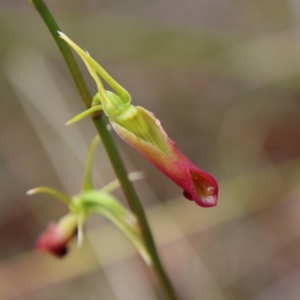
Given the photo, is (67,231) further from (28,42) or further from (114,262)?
(28,42)

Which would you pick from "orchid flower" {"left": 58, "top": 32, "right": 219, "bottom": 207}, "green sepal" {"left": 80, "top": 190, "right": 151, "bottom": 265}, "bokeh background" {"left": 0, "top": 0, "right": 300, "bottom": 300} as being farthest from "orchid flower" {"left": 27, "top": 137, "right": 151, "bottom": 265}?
"bokeh background" {"left": 0, "top": 0, "right": 300, "bottom": 300}

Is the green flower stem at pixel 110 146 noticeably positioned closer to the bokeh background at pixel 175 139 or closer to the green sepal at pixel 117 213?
the green sepal at pixel 117 213

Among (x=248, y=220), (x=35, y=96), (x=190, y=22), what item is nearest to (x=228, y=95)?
(x=190, y=22)

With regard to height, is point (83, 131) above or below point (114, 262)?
above

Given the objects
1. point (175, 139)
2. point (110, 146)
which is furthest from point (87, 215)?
point (175, 139)

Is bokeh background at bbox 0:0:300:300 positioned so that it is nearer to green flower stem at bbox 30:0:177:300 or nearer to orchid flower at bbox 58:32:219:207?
green flower stem at bbox 30:0:177:300

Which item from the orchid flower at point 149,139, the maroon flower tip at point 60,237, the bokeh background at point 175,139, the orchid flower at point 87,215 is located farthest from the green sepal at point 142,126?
the bokeh background at point 175,139

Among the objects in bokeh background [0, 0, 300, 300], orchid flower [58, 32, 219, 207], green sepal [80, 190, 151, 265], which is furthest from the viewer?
bokeh background [0, 0, 300, 300]

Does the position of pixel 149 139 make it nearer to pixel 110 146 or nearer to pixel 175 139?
pixel 110 146
